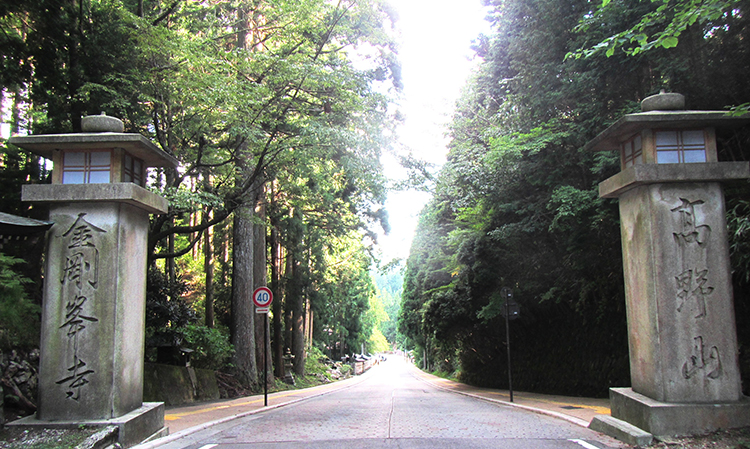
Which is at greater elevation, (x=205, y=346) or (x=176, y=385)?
(x=205, y=346)

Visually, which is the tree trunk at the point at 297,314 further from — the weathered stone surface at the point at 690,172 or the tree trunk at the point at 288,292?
the weathered stone surface at the point at 690,172

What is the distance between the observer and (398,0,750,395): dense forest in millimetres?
9141

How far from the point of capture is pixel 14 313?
8.71m

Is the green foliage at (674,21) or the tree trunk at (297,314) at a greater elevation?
the green foliage at (674,21)

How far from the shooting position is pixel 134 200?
6.88m

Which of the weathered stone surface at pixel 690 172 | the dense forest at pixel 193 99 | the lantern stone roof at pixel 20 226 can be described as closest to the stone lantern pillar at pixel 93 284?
the lantern stone roof at pixel 20 226

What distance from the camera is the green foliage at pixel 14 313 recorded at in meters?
8.66

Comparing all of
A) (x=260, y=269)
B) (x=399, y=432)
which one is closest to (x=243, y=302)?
(x=260, y=269)

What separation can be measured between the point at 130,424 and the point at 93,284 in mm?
1913

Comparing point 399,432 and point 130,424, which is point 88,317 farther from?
point 399,432

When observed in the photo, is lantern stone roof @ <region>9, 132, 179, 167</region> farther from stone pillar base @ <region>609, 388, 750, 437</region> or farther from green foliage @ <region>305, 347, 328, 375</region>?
green foliage @ <region>305, 347, 328, 375</region>

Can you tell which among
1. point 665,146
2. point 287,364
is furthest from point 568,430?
point 287,364

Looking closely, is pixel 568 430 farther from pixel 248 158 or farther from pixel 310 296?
pixel 310 296

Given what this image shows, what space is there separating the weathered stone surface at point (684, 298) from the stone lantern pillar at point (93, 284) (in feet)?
22.7
